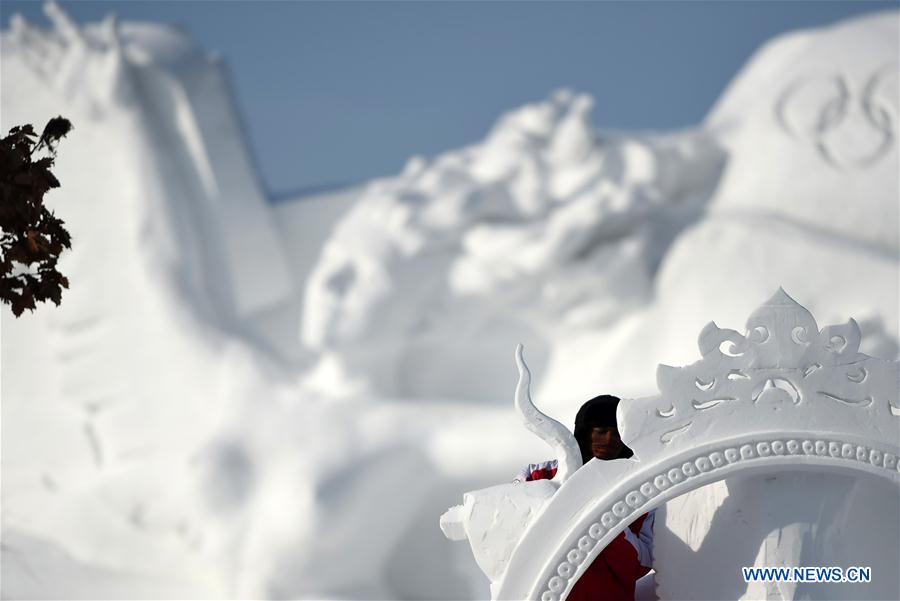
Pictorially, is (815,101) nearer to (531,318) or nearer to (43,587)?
(531,318)

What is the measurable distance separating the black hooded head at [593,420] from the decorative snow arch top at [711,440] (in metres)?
0.14

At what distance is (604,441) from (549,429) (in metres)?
0.18

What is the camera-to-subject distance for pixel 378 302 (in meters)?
4.48

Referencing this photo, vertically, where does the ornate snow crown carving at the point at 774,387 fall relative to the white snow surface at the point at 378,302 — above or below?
below

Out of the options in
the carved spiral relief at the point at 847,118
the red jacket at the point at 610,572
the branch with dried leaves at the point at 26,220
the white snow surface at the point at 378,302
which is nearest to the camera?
the branch with dried leaves at the point at 26,220

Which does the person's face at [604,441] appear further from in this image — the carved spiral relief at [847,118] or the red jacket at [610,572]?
the carved spiral relief at [847,118]

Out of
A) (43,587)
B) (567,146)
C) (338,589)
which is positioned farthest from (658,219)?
(43,587)

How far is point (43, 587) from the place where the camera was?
3.10 m

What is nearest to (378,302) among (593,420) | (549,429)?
(593,420)

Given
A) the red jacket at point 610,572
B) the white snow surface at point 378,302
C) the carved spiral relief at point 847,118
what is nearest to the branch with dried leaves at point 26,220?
the red jacket at point 610,572

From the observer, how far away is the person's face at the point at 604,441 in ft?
6.18

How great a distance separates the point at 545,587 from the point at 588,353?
3.02 metres

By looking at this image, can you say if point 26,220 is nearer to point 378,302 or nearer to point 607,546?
point 607,546

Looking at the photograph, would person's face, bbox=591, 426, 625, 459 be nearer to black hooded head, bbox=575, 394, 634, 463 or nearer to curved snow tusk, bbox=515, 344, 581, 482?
black hooded head, bbox=575, 394, 634, 463
